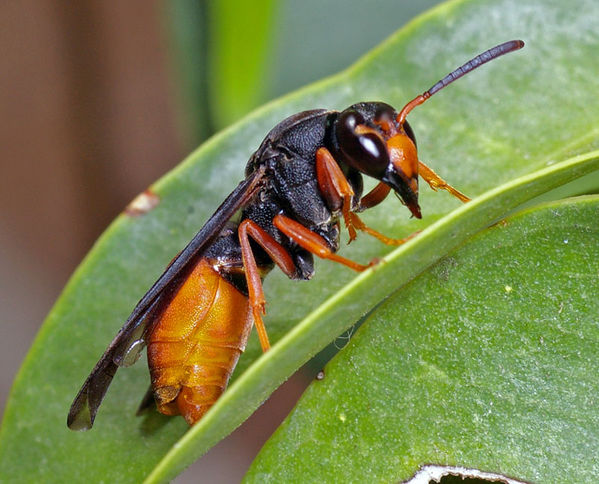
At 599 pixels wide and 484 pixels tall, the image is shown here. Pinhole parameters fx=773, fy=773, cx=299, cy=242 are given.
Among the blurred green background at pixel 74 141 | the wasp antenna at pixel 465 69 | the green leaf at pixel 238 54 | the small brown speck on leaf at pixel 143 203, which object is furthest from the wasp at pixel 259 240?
the blurred green background at pixel 74 141

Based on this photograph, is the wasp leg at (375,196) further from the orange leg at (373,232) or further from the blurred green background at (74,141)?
the blurred green background at (74,141)

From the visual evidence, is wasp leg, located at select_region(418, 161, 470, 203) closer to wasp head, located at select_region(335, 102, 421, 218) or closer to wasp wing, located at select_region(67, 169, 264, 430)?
wasp head, located at select_region(335, 102, 421, 218)

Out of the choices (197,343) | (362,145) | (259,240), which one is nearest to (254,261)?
(259,240)

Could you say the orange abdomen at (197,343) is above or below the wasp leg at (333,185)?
below

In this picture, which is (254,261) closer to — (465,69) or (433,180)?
(433,180)

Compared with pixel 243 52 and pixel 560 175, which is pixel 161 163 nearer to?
pixel 243 52
